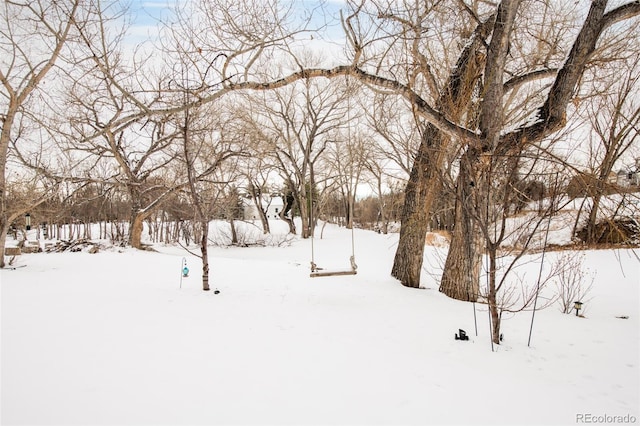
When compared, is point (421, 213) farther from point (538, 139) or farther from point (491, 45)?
point (491, 45)

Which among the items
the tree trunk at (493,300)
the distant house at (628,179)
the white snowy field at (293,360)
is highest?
the distant house at (628,179)

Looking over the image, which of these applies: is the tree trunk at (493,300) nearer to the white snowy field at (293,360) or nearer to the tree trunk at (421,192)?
the white snowy field at (293,360)

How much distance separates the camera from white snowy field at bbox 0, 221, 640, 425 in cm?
219

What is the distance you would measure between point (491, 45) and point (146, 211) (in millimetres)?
13275

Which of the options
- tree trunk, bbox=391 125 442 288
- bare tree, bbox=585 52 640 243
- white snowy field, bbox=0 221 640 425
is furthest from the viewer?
tree trunk, bbox=391 125 442 288

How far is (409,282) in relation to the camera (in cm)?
664

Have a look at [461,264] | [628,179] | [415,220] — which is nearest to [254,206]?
[415,220]

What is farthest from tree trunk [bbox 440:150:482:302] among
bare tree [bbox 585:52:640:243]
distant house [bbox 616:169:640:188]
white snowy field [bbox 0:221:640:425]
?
distant house [bbox 616:169:640:188]

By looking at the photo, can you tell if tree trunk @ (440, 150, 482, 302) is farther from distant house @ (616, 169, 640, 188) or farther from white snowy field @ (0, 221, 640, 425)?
distant house @ (616, 169, 640, 188)

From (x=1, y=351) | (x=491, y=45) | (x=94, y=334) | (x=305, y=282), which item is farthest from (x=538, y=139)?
(x=1, y=351)

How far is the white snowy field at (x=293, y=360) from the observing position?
7.18ft

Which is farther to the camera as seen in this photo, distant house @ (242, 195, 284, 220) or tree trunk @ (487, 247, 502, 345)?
distant house @ (242, 195, 284, 220)

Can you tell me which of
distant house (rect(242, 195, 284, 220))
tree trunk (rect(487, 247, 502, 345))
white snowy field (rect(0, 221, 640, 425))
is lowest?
white snowy field (rect(0, 221, 640, 425))

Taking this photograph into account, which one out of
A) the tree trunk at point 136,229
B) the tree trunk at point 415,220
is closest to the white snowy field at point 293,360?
the tree trunk at point 415,220
